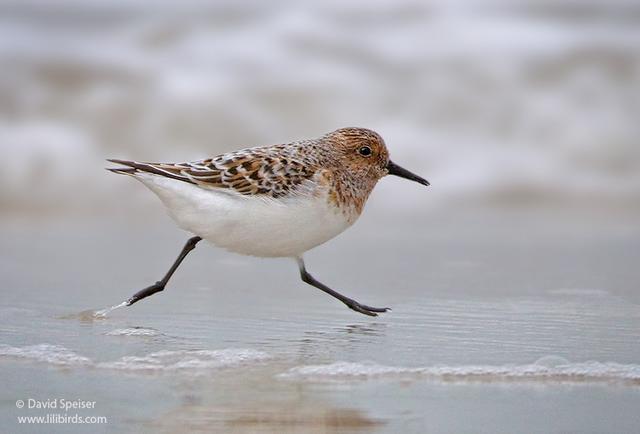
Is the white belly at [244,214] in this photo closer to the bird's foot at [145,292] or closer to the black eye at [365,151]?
the bird's foot at [145,292]

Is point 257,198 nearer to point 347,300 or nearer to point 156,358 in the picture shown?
point 347,300

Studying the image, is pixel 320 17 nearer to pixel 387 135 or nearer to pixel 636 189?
pixel 387 135

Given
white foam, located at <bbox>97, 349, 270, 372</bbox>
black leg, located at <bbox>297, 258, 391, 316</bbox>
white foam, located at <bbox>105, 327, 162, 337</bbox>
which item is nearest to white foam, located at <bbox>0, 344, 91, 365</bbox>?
white foam, located at <bbox>97, 349, 270, 372</bbox>

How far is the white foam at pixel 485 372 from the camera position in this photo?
12.5 ft

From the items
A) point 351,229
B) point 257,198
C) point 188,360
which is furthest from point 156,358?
point 351,229

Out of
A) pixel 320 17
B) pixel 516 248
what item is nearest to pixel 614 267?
pixel 516 248

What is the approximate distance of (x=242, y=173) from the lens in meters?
4.70

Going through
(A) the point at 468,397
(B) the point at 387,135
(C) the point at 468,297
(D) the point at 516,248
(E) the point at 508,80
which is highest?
(E) the point at 508,80

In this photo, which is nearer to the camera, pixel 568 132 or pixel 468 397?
pixel 468 397

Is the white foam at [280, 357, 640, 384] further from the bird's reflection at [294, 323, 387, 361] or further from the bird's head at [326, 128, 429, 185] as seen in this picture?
the bird's head at [326, 128, 429, 185]

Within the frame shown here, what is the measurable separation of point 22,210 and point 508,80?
4.36m

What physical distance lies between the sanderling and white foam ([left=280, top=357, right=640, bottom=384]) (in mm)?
912

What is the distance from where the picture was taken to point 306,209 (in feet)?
15.3

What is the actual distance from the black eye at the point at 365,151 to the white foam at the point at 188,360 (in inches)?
55.1
